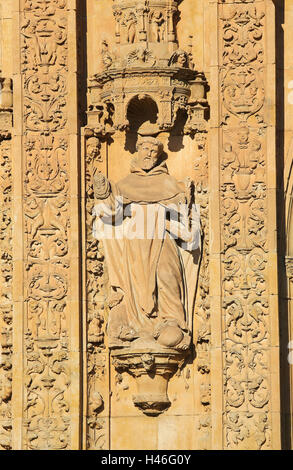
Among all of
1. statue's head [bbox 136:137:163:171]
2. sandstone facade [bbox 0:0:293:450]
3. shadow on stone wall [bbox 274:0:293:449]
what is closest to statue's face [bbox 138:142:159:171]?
statue's head [bbox 136:137:163:171]

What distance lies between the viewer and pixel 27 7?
28281mm

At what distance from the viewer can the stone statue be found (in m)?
27.8

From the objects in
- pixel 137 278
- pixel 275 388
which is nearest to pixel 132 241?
pixel 137 278

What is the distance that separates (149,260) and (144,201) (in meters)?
0.63

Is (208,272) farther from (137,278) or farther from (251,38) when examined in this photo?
(251,38)

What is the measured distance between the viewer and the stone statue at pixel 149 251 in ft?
91.0

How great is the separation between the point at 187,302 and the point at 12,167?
2287 mm

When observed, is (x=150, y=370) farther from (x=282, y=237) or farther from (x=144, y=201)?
(x=282, y=237)

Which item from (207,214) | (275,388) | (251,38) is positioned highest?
(251,38)

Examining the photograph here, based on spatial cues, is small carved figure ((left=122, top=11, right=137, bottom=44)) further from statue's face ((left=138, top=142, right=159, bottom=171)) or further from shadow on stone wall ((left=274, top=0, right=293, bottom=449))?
shadow on stone wall ((left=274, top=0, right=293, bottom=449))

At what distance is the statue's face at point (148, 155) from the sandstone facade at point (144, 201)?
0.37ft

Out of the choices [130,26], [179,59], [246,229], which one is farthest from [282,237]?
[130,26]

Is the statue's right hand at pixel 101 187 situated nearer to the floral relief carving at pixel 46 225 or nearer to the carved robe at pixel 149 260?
the carved robe at pixel 149 260

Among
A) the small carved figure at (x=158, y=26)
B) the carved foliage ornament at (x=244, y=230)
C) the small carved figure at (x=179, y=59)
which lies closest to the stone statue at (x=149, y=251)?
the carved foliage ornament at (x=244, y=230)
